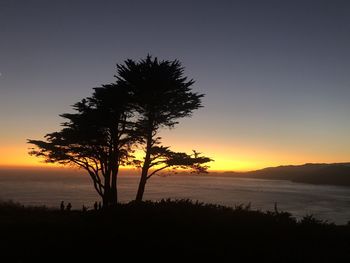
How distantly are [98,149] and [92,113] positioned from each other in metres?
2.55

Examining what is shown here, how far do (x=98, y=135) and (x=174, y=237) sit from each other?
1452cm

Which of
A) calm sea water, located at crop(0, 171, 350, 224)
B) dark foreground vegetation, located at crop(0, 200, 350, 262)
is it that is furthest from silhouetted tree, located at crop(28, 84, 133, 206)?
calm sea water, located at crop(0, 171, 350, 224)

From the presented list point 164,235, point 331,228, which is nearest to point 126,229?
point 164,235

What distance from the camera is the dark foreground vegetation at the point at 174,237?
32.0 ft

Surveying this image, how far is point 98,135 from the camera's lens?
24516mm

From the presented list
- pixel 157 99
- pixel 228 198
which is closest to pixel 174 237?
pixel 157 99

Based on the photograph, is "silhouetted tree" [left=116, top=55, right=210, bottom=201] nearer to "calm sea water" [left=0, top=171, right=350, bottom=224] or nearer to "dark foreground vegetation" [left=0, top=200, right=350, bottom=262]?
"dark foreground vegetation" [left=0, top=200, right=350, bottom=262]

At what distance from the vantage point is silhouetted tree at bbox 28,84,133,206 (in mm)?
24234

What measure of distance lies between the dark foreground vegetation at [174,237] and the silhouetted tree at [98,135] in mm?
9966

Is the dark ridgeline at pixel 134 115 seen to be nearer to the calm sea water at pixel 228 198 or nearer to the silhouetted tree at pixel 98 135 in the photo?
the silhouetted tree at pixel 98 135

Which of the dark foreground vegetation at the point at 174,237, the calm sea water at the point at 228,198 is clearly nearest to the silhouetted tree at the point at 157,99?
the dark foreground vegetation at the point at 174,237

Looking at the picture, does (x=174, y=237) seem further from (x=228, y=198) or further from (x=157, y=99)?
(x=228, y=198)

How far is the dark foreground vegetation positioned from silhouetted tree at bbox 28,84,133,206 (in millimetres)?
9966

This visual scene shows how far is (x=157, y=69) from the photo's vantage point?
2389 cm
